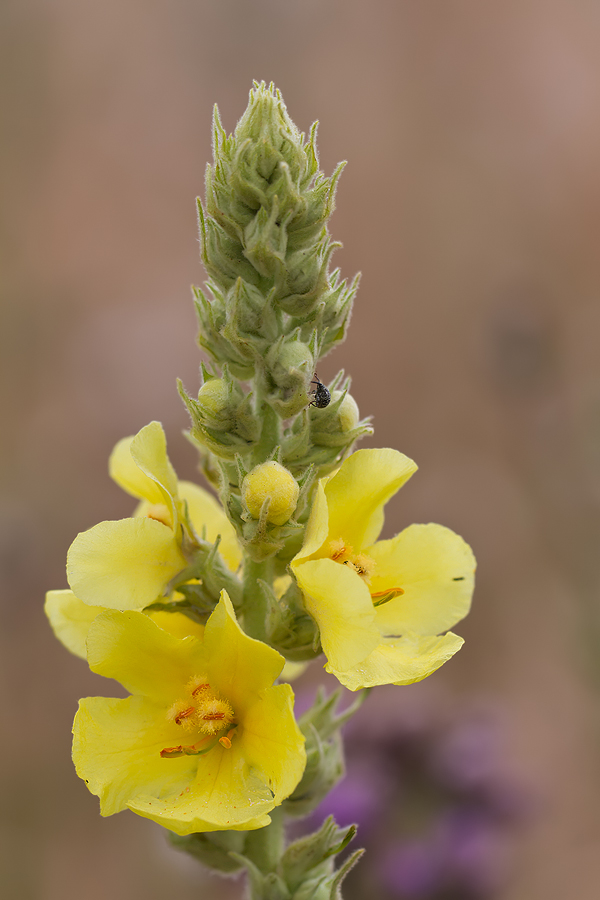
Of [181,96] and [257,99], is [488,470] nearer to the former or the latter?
[181,96]

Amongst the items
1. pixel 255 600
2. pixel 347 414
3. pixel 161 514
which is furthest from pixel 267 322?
pixel 255 600

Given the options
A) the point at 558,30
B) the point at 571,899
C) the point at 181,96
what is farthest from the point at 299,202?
the point at 558,30

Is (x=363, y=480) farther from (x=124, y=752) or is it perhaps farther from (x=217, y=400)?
(x=124, y=752)

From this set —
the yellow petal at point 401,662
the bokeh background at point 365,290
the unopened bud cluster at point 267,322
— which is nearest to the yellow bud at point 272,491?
the unopened bud cluster at point 267,322

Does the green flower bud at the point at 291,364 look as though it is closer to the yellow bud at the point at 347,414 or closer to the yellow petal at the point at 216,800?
the yellow bud at the point at 347,414

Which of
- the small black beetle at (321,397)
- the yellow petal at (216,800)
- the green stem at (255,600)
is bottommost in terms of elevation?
the yellow petal at (216,800)

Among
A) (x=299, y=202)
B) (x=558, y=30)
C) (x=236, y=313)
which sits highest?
(x=558, y=30)
